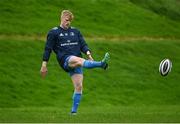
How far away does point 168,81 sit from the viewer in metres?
45.3

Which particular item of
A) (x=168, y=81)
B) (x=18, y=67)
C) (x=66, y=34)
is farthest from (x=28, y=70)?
(x=66, y=34)

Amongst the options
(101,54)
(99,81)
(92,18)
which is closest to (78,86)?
(99,81)

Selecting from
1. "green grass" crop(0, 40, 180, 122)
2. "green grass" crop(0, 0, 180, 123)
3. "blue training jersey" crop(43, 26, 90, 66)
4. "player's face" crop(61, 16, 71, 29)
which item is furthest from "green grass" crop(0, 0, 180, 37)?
"player's face" crop(61, 16, 71, 29)

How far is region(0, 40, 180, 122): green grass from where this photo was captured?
3919cm

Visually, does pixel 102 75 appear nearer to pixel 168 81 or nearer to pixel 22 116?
pixel 168 81

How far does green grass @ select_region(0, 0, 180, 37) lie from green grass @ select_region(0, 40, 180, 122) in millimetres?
2888

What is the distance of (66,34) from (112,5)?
35.2m

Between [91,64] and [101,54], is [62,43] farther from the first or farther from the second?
[101,54]

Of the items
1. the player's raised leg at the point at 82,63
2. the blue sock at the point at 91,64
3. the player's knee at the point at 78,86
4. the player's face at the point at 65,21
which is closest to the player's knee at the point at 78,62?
the player's raised leg at the point at 82,63

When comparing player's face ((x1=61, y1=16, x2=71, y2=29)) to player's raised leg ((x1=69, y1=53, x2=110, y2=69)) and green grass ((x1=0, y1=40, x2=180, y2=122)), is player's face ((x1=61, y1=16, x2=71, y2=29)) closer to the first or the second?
player's raised leg ((x1=69, y1=53, x2=110, y2=69))

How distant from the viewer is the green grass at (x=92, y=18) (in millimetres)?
51312

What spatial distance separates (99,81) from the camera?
43.6 metres

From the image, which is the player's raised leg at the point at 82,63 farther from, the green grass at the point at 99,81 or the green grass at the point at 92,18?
the green grass at the point at 92,18

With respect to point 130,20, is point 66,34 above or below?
below
